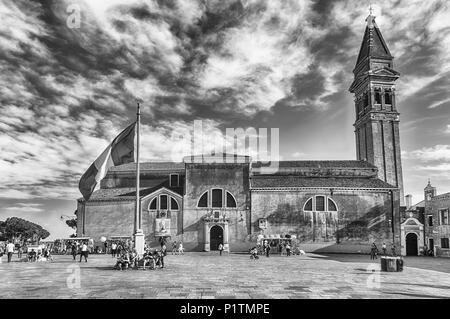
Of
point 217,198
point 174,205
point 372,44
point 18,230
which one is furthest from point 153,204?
point 18,230

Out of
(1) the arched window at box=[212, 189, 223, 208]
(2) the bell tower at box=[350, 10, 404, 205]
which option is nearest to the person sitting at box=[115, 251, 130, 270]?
(1) the arched window at box=[212, 189, 223, 208]

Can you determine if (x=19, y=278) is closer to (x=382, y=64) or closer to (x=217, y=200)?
(x=217, y=200)

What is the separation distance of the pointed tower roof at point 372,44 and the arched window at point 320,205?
24079 millimetres

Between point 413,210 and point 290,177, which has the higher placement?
point 290,177

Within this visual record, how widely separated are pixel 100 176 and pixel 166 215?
23.0 m

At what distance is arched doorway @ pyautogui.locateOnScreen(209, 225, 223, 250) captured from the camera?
136 ft

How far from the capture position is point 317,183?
43375 mm

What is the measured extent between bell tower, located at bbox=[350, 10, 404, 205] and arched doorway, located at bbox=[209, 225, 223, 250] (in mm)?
23739

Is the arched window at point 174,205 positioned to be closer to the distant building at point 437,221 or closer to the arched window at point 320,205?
the arched window at point 320,205

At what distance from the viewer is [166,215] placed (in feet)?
138

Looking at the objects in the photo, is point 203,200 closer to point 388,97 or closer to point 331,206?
point 331,206

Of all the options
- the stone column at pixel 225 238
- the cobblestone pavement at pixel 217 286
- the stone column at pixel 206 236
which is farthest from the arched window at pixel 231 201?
the cobblestone pavement at pixel 217 286
